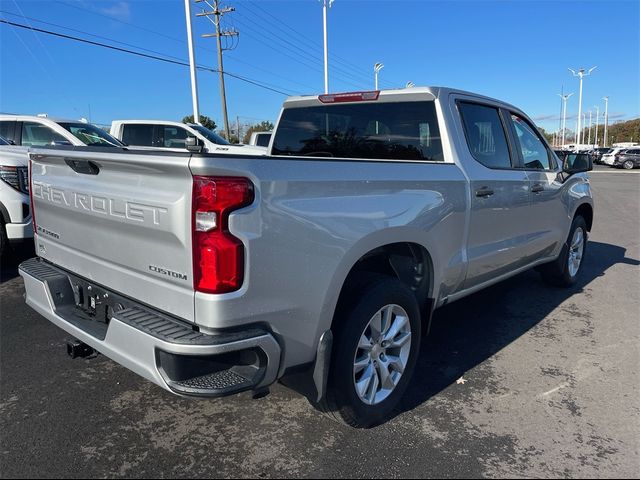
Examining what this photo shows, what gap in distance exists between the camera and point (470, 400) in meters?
3.21

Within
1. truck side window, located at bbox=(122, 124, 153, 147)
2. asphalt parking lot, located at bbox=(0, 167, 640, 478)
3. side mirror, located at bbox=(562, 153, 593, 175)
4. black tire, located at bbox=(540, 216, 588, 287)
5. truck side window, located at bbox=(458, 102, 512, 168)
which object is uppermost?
truck side window, located at bbox=(122, 124, 153, 147)

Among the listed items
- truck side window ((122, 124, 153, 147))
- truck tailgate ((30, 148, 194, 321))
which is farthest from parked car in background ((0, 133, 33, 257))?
truck side window ((122, 124, 153, 147))

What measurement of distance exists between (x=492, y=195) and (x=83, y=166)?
2.79m

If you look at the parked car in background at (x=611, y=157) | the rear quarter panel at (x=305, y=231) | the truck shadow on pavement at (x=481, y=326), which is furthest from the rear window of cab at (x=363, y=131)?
the parked car in background at (x=611, y=157)

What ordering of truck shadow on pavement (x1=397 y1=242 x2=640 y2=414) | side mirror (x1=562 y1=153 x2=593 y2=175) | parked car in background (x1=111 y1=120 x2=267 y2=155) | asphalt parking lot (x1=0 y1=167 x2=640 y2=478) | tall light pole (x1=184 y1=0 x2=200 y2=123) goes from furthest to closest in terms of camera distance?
tall light pole (x1=184 y1=0 x2=200 y2=123) < parked car in background (x1=111 y1=120 x2=267 y2=155) < side mirror (x1=562 y1=153 x2=593 y2=175) < truck shadow on pavement (x1=397 y1=242 x2=640 y2=414) < asphalt parking lot (x1=0 y1=167 x2=640 y2=478)

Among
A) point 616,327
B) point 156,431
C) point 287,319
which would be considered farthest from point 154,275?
point 616,327

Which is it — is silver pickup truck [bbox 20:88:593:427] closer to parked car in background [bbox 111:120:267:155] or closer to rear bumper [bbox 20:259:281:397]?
rear bumper [bbox 20:259:281:397]

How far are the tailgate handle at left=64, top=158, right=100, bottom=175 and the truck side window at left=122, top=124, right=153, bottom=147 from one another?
37.2 ft

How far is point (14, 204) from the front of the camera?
550 centimetres

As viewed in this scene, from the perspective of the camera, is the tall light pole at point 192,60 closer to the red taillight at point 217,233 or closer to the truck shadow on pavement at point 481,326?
the truck shadow on pavement at point 481,326

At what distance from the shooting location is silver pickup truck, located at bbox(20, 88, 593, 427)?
6.93 ft

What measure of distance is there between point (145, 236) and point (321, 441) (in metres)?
1.45

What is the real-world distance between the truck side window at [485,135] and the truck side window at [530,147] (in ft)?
1.13

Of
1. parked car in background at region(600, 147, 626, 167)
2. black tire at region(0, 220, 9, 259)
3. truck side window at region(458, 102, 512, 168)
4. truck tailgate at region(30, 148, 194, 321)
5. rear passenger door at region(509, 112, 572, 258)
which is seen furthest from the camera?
parked car in background at region(600, 147, 626, 167)
